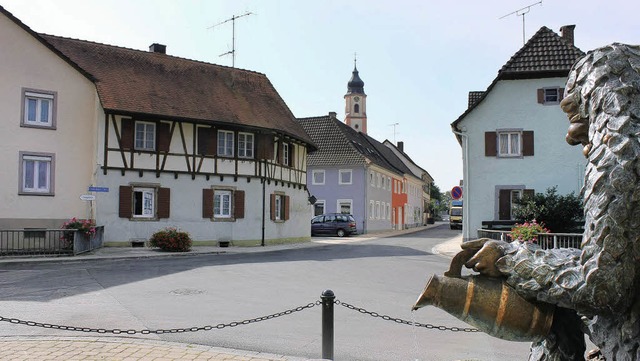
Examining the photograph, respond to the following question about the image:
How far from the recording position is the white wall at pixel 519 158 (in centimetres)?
2436

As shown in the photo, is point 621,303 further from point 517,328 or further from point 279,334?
point 279,334

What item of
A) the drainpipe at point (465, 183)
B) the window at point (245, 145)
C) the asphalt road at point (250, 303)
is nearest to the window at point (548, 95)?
the drainpipe at point (465, 183)

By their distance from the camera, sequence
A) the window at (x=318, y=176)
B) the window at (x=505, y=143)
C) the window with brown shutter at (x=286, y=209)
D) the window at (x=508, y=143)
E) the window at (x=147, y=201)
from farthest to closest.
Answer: the window at (x=318, y=176), the window with brown shutter at (x=286, y=209), the window at (x=508, y=143), the window at (x=505, y=143), the window at (x=147, y=201)

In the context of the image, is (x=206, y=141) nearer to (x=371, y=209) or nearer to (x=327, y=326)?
(x=327, y=326)

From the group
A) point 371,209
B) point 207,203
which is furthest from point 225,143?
point 371,209

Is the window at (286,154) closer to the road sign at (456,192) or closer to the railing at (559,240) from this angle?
the road sign at (456,192)

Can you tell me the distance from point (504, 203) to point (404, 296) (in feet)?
50.4

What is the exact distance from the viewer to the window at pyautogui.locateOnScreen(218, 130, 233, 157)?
26.2 m

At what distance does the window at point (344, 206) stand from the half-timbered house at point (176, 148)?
12.9 m

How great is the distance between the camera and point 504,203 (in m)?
25.0

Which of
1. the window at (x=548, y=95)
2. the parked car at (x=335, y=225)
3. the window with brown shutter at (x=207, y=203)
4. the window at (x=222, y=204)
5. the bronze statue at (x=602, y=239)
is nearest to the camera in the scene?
the bronze statue at (x=602, y=239)

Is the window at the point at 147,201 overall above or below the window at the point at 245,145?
below

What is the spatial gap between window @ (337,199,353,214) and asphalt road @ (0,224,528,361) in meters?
25.0

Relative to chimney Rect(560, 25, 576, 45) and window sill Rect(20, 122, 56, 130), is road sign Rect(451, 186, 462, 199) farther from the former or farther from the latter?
window sill Rect(20, 122, 56, 130)
